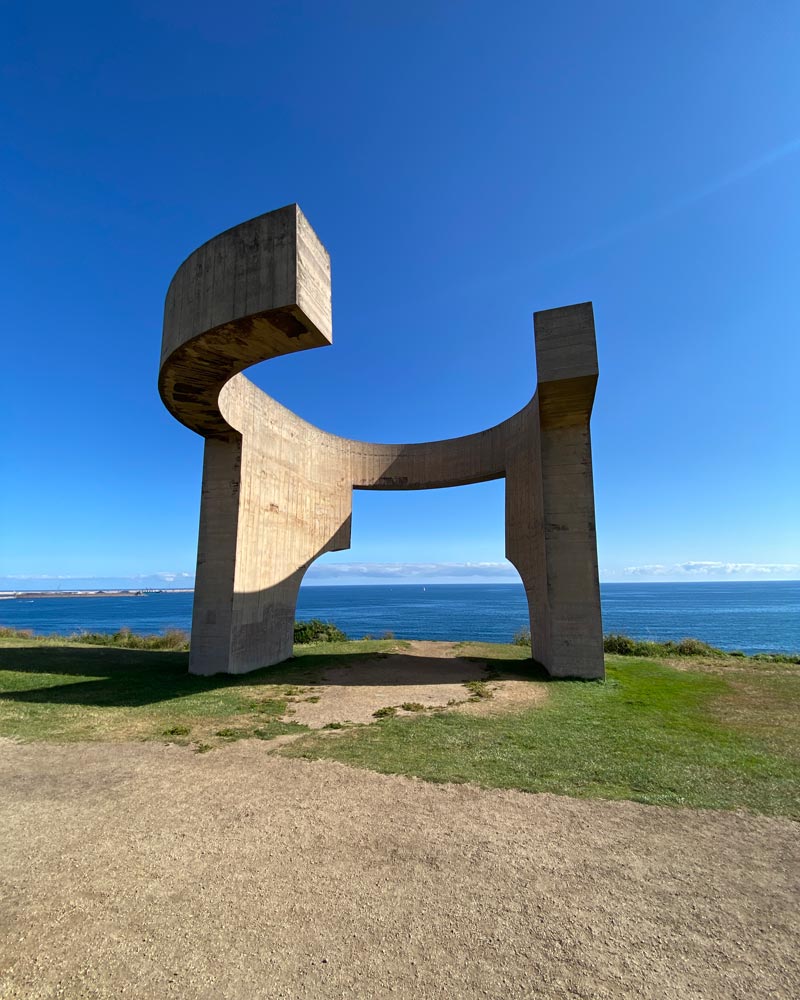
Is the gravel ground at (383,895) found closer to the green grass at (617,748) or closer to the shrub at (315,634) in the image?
the green grass at (617,748)

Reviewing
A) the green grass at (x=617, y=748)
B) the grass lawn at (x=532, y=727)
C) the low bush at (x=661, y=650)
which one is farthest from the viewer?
the low bush at (x=661, y=650)

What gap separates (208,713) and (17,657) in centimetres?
906

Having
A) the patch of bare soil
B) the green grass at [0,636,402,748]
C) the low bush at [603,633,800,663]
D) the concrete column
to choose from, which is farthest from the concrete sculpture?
the low bush at [603,633,800,663]

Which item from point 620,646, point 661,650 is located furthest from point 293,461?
point 661,650

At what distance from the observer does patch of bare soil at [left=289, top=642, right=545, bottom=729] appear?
8836mm

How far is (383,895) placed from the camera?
337cm

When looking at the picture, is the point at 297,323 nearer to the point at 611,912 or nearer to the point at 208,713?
the point at 208,713

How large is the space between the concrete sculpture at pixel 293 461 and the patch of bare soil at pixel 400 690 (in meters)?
2.13

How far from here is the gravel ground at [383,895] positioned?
2.66 metres

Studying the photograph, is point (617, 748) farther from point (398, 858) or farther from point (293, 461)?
point (293, 461)

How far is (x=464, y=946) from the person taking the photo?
289cm

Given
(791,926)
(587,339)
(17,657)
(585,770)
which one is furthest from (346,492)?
(791,926)

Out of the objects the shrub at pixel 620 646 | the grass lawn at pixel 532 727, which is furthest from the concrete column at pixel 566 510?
the shrub at pixel 620 646

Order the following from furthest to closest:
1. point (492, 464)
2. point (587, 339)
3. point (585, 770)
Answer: point (492, 464) → point (587, 339) → point (585, 770)
